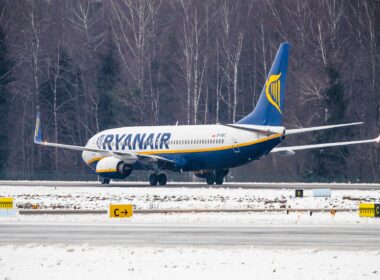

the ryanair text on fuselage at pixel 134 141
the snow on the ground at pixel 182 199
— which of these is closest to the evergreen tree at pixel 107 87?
the ryanair text on fuselage at pixel 134 141

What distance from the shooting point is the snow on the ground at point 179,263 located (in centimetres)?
1953

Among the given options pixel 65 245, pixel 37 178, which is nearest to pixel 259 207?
pixel 65 245

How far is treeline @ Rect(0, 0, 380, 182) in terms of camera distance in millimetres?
83750

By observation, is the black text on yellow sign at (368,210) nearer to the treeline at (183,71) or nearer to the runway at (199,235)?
the runway at (199,235)

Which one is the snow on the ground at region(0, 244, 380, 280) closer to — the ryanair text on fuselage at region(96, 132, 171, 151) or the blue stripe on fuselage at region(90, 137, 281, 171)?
the blue stripe on fuselage at region(90, 137, 281, 171)

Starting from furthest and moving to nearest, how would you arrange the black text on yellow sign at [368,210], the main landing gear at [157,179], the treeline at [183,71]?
the treeline at [183,71], the main landing gear at [157,179], the black text on yellow sign at [368,210]

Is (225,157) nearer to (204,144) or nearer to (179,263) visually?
(204,144)

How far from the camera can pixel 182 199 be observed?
4844 centimetres

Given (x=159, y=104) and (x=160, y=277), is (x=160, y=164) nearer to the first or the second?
(x=159, y=104)

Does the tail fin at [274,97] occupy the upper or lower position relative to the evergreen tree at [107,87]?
lower

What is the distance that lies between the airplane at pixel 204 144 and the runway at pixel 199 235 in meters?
27.1

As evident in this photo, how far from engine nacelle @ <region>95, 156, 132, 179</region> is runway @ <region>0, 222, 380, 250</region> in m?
32.5

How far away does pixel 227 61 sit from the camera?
94.2 meters

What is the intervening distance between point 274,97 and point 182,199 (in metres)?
14.6
